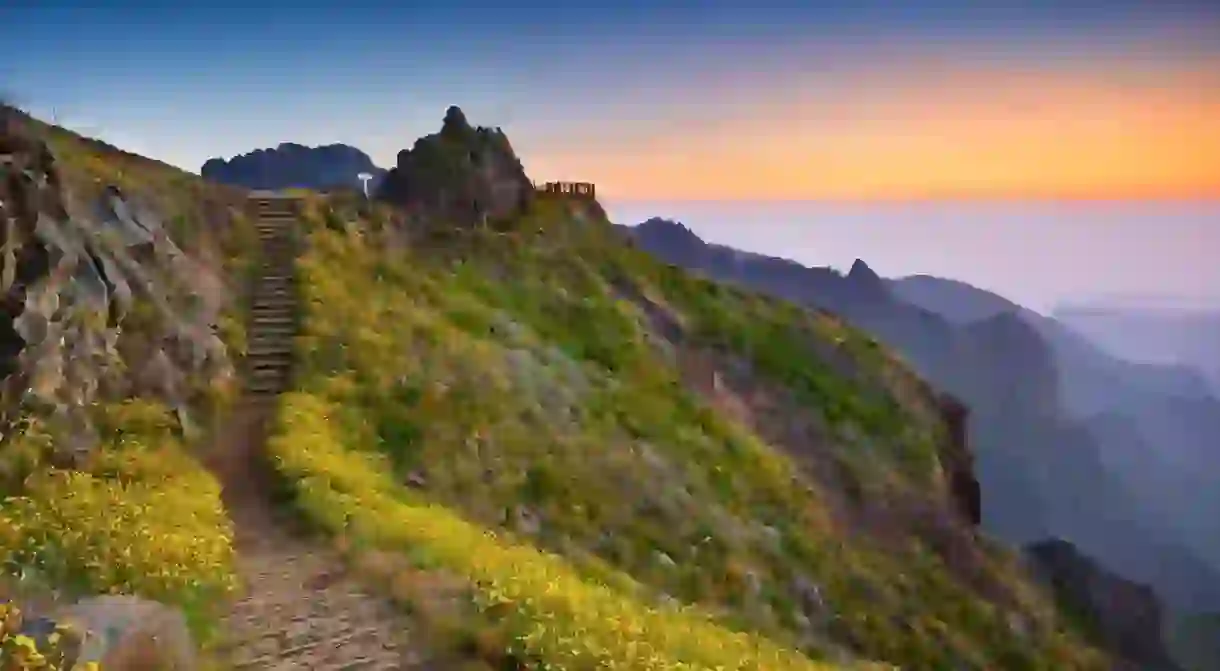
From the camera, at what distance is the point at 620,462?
998 inches

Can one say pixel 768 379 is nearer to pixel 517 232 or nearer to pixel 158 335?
pixel 517 232

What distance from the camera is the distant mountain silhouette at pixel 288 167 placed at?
10881 centimetres

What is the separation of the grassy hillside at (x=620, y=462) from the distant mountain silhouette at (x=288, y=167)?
6542 centimetres

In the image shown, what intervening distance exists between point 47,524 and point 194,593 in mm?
2527

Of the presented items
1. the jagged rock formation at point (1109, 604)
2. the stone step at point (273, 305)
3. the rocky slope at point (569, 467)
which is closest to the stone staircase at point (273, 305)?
the stone step at point (273, 305)

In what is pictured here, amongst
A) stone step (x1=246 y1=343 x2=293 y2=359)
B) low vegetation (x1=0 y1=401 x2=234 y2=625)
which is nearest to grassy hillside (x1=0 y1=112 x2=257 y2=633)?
low vegetation (x1=0 y1=401 x2=234 y2=625)

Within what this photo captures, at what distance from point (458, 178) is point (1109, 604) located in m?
37.8

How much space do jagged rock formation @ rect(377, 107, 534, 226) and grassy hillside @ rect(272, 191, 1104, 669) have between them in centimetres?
200

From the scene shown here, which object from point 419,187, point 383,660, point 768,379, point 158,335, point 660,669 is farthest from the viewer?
point 419,187

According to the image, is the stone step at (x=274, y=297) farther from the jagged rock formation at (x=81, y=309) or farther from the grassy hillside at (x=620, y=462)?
the jagged rock formation at (x=81, y=309)

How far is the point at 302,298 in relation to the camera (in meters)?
24.8

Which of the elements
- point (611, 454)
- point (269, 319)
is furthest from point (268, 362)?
point (611, 454)

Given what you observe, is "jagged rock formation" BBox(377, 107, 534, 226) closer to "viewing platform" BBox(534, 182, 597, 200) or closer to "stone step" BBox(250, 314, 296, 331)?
"viewing platform" BBox(534, 182, 597, 200)

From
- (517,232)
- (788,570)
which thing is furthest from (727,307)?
(788,570)
